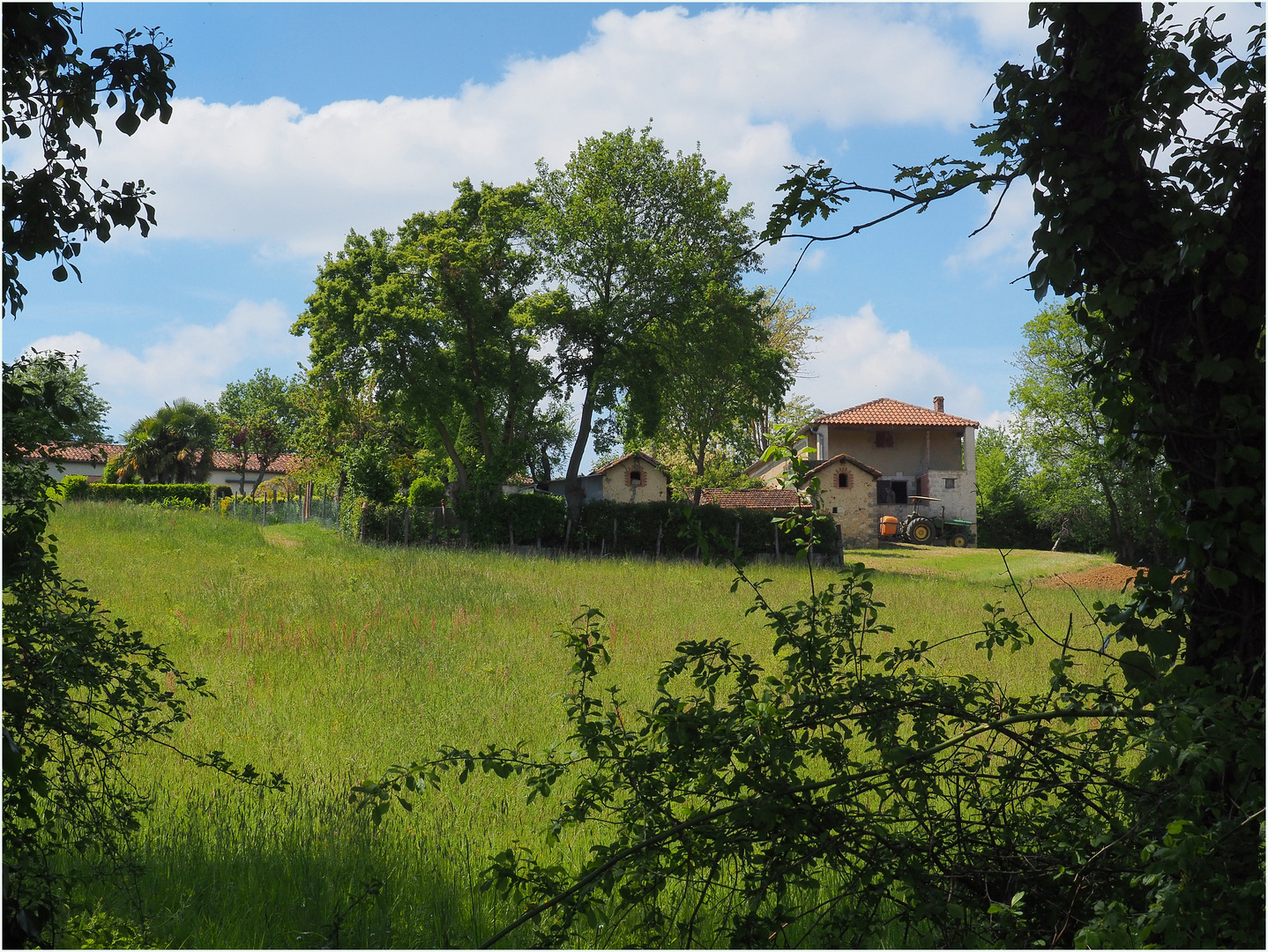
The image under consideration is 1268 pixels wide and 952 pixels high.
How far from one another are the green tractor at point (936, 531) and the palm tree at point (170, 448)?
3766 centimetres

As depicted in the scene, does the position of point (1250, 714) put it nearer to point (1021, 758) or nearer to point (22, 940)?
point (1021, 758)

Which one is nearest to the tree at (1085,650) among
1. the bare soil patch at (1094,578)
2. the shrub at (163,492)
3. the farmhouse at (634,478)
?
the bare soil patch at (1094,578)

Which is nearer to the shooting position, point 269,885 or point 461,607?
point 269,885

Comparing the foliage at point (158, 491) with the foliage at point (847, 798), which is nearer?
the foliage at point (847, 798)

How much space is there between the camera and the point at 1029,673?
11.0 metres

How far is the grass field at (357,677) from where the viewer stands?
4.29 m

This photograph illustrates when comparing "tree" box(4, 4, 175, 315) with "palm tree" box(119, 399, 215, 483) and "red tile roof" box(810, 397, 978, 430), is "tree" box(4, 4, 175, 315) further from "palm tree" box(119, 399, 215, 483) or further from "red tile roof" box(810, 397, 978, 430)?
"palm tree" box(119, 399, 215, 483)

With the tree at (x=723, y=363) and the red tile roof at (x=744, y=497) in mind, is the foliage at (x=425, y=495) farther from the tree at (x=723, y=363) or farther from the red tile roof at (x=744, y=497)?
the red tile roof at (x=744, y=497)

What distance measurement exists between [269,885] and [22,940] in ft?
6.35

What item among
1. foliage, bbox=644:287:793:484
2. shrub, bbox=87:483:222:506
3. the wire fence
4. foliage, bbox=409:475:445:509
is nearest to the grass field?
foliage, bbox=409:475:445:509

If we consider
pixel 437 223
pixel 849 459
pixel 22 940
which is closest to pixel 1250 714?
pixel 22 940

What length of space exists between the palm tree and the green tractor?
37.7 m

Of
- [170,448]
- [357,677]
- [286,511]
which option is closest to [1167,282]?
[357,677]

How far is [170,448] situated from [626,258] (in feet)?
A: 99.4
